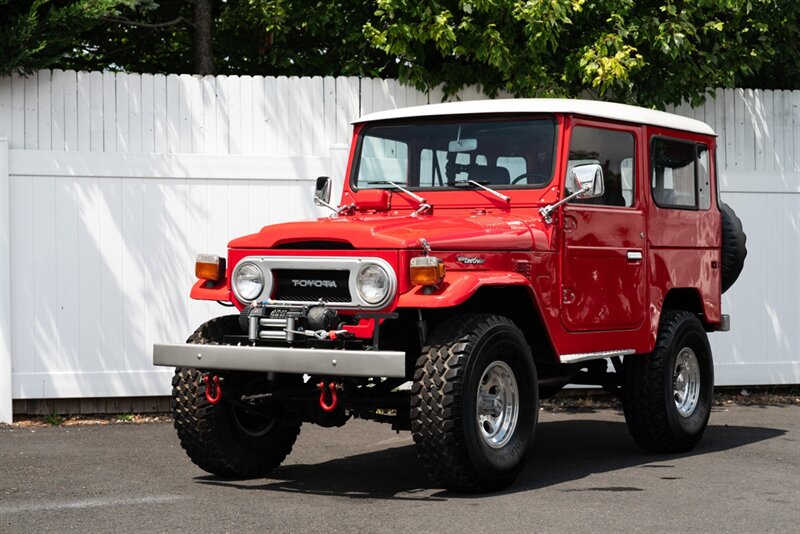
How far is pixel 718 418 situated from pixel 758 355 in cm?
133

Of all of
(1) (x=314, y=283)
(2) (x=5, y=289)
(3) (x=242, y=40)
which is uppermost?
(3) (x=242, y=40)

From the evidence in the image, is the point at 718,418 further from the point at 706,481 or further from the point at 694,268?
the point at 706,481

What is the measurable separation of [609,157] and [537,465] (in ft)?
7.00

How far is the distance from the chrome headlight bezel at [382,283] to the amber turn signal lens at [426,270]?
16 centimetres

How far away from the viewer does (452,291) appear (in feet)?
23.1

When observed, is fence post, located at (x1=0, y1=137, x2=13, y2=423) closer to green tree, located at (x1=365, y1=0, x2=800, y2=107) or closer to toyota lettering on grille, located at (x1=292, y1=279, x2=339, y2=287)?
green tree, located at (x1=365, y1=0, x2=800, y2=107)

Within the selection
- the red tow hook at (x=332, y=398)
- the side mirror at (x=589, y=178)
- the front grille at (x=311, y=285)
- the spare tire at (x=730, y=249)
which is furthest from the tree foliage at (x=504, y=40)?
the red tow hook at (x=332, y=398)

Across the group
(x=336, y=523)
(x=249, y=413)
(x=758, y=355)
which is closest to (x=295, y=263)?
(x=249, y=413)

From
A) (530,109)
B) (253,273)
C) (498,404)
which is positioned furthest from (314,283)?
(530,109)

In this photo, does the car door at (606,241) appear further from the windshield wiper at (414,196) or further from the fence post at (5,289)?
the fence post at (5,289)

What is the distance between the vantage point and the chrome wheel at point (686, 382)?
9570 mm

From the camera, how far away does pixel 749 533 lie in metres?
6.34

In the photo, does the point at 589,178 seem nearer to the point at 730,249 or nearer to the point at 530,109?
the point at 530,109

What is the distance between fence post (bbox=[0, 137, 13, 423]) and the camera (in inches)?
413
